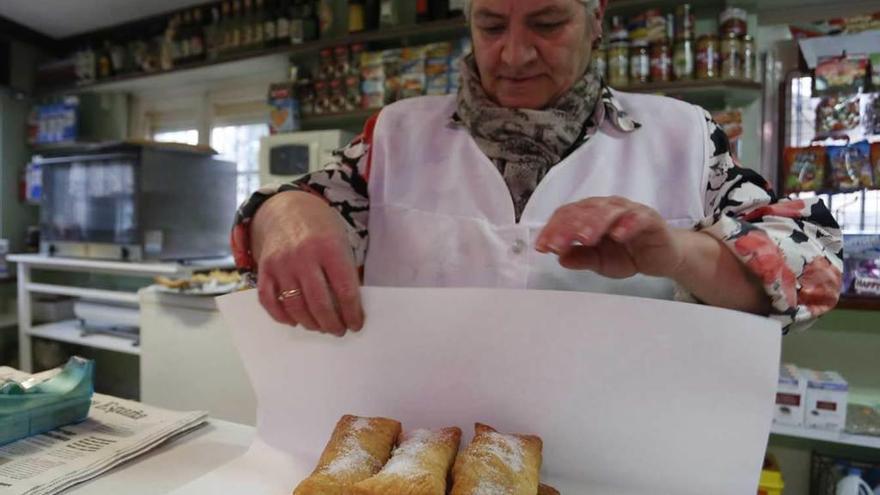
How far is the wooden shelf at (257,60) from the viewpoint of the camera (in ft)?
7.77

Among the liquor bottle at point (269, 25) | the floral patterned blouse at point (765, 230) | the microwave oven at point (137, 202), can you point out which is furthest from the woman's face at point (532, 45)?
the microwave oven at point (137, 202)

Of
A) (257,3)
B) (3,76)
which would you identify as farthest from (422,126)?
(3,76)

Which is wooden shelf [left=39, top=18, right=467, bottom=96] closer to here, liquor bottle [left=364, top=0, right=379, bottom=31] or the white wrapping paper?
liquor bottle [left=364, top=0, right=379, bottom=31]

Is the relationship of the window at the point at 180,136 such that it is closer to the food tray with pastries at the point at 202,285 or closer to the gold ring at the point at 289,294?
the food tray with pastries at the point at 202,285

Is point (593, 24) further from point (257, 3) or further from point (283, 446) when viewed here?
point (257, 3)

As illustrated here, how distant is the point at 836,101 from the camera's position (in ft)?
5.87

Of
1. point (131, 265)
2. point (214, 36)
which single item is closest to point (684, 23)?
point (214, 36)

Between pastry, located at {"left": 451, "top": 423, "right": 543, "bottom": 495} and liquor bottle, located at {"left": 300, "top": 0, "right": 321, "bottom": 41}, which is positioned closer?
pastry, located at {"left": 451, "top": 423, "right": 543, "bottom": 495}

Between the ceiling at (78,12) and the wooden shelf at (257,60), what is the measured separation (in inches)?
15.1

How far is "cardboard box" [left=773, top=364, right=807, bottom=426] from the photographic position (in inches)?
64.3

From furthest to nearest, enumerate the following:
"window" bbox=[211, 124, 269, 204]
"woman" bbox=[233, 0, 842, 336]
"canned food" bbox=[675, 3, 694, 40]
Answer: "window" bbox=[211, 124, 269, 204] < "canned food" bbox=[675, 3, 694, 40] < "woman" bbox=[233, 0, 842, 336]

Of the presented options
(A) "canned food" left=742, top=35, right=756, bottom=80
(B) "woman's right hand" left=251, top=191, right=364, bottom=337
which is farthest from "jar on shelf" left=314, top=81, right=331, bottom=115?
(B) "woman's right hand" left=251, top=191, right=364, bottom=337

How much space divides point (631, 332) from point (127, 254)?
2835 mm

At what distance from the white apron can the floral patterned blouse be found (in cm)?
3
